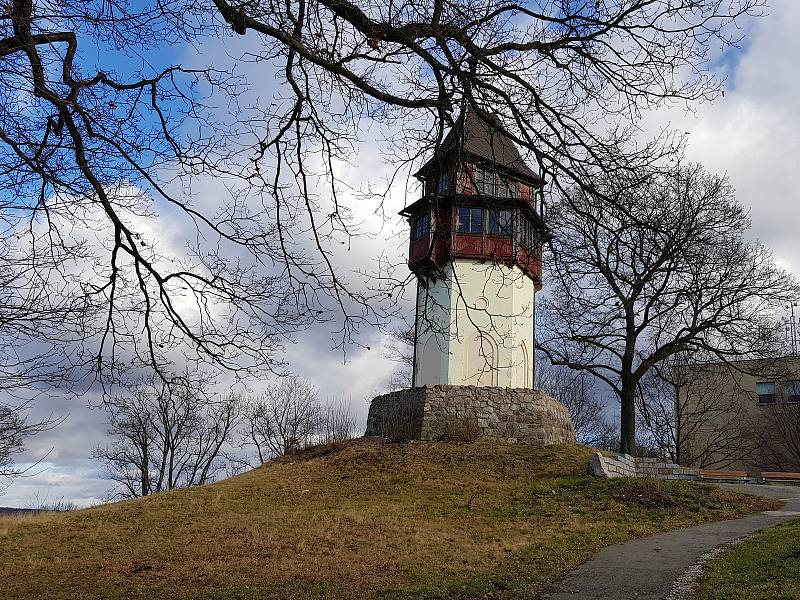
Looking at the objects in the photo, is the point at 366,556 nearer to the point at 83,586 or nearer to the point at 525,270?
the point at 83,586

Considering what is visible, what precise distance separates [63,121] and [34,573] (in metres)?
7.10

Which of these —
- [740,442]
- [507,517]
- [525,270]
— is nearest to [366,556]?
[507,517]

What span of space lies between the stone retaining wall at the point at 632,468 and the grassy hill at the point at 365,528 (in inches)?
19.9

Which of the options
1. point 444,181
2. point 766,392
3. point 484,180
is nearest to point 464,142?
point 444,181

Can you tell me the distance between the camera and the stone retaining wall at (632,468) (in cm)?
1675

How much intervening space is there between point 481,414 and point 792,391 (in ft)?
75.0

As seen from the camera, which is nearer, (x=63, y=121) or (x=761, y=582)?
(x=63, y=121)

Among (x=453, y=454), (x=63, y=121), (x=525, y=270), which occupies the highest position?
(x=63, y=121)

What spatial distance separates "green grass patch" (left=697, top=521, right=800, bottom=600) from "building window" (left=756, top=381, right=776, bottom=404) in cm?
2929

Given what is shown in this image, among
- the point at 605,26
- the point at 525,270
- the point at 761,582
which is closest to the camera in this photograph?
the point at 605,26

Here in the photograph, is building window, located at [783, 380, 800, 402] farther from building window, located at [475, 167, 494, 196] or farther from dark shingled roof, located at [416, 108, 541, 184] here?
dark shingled roof, located at [416, 108, 541, 184]

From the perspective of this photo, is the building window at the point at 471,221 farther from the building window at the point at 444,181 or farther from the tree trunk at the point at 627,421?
the building window at the point at 444,181

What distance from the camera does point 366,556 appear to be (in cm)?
1033

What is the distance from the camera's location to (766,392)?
37344mm
